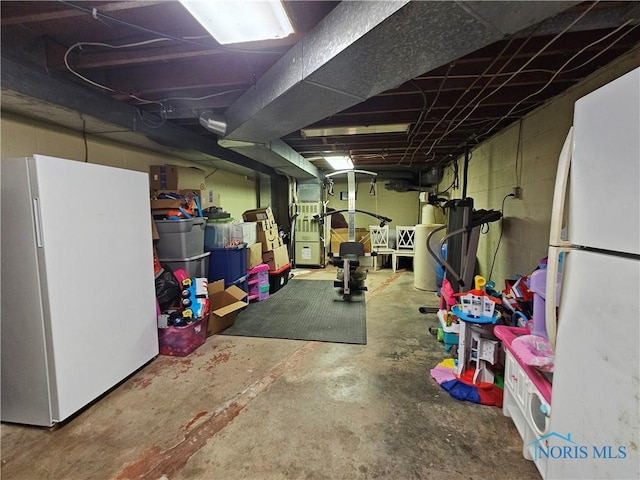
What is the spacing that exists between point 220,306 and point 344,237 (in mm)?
4127

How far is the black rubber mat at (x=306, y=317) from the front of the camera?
9.78 feet

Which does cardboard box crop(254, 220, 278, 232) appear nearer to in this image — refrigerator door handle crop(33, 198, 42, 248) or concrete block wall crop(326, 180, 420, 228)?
refrigerator door handle crop(33, 198, 42, 248)

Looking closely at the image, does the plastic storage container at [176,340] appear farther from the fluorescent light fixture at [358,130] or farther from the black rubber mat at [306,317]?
the fluorescent light fixture at [358,130]

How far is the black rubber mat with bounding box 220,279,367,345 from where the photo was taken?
298cm

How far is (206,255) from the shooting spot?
325 cm

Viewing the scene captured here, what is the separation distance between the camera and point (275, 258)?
4609mm

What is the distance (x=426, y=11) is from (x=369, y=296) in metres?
3.69

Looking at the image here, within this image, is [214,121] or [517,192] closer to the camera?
[214,121]

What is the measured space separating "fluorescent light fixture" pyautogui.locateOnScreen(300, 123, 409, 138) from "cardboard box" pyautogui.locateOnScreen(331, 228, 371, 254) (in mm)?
3489

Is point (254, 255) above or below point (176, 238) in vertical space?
below

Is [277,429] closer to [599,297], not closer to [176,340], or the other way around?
[176,340]

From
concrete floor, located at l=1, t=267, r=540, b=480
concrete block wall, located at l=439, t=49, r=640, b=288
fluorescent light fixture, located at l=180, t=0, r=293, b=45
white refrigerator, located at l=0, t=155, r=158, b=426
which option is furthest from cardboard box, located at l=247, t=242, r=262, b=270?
concrete block wall, located at l=439, t=49, r=640, b=288

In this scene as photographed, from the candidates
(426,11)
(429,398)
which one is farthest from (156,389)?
(426,11)

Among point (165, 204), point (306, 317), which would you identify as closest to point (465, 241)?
point (306, 317)
